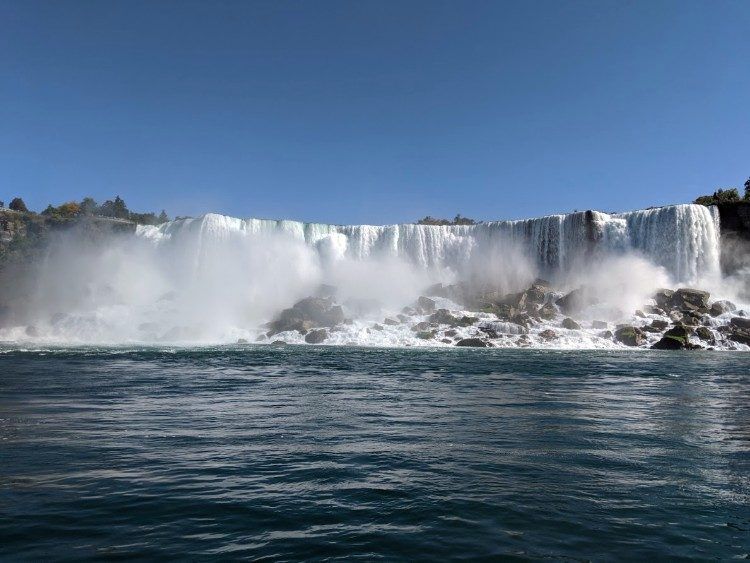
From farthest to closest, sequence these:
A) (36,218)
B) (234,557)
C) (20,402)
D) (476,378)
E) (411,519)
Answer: (36,218)
(476,378)
(20,402)
(411,519)
(234,557)

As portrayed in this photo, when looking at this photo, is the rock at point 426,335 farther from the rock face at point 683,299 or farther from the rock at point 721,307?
the rock at point 721,307

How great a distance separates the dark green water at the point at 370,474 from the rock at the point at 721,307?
26.0m

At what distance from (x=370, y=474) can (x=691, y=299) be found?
121 ft

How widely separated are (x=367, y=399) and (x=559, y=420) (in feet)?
12.8

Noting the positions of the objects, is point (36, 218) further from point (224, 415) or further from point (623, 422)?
point (623, 422)

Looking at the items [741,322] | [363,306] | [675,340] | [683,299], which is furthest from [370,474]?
[683,299]

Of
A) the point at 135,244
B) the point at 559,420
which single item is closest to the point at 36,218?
the point at 135,244

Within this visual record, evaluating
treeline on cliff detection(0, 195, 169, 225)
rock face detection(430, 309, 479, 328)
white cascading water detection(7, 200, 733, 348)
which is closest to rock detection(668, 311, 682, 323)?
white cascading water detection(7, 200, 733, 348)

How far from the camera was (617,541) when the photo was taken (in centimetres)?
381

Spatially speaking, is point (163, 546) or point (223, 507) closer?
point (163, 546)

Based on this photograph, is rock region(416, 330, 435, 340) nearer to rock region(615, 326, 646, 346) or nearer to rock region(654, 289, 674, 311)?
rock region(615, 326, 646, 346)

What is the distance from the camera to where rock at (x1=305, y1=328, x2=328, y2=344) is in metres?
33.7

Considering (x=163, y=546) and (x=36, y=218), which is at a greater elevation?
(x=36, y=218)

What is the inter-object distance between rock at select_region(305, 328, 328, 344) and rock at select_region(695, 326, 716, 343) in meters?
21.5
